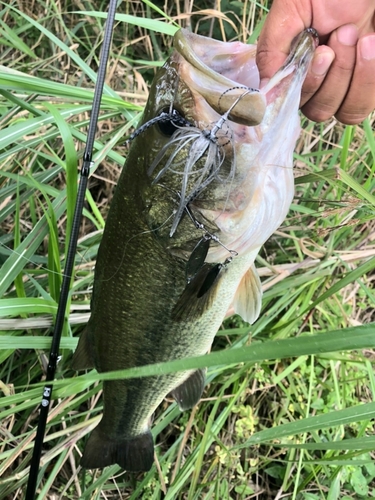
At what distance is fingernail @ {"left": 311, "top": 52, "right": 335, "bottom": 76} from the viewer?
1022 mm

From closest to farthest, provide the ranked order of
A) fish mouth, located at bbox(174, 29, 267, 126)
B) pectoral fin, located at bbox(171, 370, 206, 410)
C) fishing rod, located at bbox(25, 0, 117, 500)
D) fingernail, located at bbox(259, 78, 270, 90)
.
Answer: fish mouth, located at bbox(174, 29, 267, 126) → fingernail, located at bbox(259, 78, 270, 90) → fishing rod, located at bbox(25, 0, 117, 500) → pectoral fin, located at bbox(171, 370, 206, 410)

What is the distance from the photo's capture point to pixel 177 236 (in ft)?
3.57

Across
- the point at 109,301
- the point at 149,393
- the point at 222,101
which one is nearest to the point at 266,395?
the point at 149,393

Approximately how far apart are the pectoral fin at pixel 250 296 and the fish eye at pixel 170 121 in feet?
1.82

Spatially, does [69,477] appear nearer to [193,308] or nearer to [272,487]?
[272,487]

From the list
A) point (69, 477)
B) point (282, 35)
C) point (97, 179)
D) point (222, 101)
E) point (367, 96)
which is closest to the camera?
point (222, 101)

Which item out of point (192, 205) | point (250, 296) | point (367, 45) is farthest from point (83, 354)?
point (367, 45)

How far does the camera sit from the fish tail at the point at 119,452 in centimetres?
153

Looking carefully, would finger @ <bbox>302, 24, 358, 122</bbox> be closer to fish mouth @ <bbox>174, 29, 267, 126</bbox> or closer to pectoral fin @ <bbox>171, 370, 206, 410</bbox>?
fish mouth @ <bbox>174, 29, 267, 126</bbox>

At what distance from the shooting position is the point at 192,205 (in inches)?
40.9

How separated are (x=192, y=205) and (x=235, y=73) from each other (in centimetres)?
33

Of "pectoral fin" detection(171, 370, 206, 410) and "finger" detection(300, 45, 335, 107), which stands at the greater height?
"finger" detection(300, 45, 335, 107)

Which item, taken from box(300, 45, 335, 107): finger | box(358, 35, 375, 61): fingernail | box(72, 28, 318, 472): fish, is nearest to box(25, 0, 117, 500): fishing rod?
box(72, 28, 318, 472): fish

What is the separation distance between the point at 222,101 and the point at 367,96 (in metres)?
0.50
